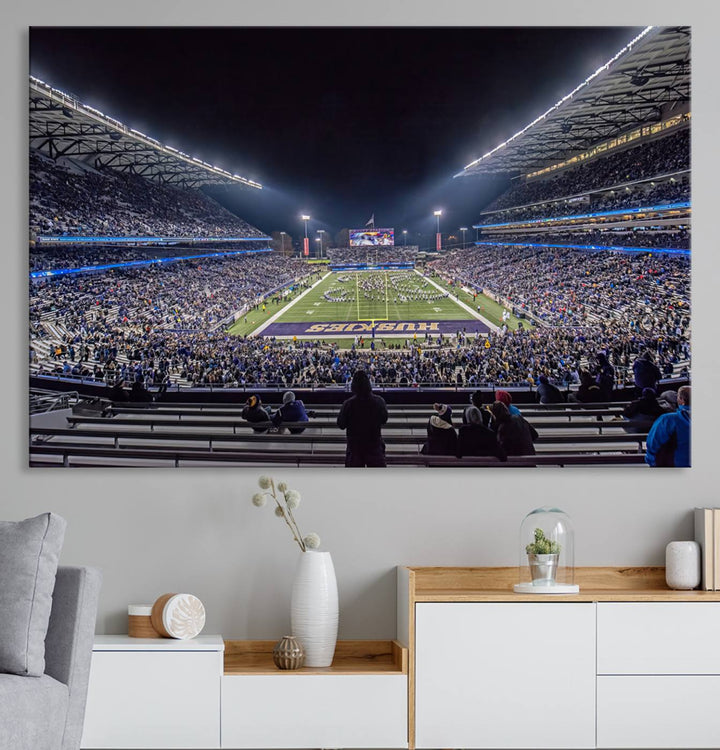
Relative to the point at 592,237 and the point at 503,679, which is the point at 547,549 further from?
the point at 592,237

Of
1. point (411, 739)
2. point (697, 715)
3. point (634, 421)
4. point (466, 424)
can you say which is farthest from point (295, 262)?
point (697, 715)

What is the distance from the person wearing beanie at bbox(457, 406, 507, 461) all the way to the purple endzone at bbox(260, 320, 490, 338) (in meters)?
0.35

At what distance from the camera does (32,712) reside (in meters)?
2.68

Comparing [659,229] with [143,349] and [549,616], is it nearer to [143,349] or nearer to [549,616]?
[549,616]

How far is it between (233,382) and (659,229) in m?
1.91

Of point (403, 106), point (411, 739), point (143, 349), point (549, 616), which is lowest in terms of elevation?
point (411, 739)

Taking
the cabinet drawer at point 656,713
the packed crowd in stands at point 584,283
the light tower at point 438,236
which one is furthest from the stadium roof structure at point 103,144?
the cabinet drawer at point 656,713

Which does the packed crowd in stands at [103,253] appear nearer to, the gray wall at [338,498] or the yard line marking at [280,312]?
the gray wall at [338,498]

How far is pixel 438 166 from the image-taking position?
405 cm

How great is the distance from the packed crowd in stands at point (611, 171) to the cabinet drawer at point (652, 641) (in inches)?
67.5

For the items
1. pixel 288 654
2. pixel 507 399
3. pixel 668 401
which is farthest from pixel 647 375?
pixel 288 654

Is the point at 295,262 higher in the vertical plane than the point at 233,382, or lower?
higher

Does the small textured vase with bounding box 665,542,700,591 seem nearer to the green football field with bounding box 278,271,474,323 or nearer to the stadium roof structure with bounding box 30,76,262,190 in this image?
the green football field with bounding box 278,271,474,323

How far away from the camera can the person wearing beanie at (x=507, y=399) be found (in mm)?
3953
